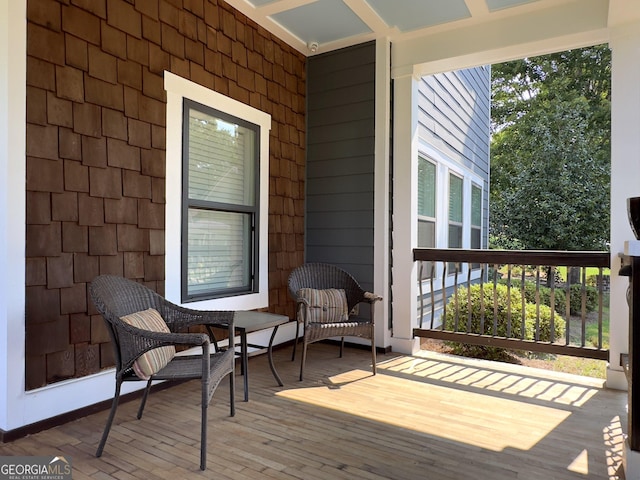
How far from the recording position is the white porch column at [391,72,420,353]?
14.0 ft

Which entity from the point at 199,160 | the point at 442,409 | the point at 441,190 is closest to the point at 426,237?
the point at 441,190

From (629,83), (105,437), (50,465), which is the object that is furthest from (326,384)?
(629,83)

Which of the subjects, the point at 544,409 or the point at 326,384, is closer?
the point at 544,409

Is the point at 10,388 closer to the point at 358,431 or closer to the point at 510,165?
the point at 358,431

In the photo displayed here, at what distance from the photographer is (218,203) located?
12.1 ft

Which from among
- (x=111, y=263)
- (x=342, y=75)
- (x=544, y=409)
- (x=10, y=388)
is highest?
(x=342, y=75)

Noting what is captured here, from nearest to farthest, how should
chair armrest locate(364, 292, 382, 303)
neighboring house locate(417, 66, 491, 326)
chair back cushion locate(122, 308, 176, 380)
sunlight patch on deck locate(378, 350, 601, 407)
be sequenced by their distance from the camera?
chair back cushion locate(122, 308, 176, 380) < sunlight patch on deck locate(378, 350, 601, 407) < chair armrest locate(364, 292, 382, 303) < neighboring house locate(417, 66, 491, 326)

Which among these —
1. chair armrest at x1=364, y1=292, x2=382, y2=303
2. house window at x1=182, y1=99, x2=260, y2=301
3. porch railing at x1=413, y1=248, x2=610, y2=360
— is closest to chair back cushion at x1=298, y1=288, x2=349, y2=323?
chair armrest at x1=364, y1=292, x2=382, y2=303

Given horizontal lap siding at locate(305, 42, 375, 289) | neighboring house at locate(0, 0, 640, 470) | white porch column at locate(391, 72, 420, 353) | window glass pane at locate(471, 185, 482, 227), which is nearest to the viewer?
neighboring house at locate(0, 0, 640, 470)

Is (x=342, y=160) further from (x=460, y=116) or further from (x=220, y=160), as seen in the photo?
(x=460, y=116)

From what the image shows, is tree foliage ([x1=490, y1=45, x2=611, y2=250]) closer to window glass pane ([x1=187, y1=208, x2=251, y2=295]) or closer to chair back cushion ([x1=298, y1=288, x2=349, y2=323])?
chair back cushion ([x1=298, y1=288, x2=349, y2=323])

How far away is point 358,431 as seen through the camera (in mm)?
2523

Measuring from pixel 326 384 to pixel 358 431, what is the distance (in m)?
0.84

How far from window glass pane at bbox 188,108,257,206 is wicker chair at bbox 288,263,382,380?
86cm
